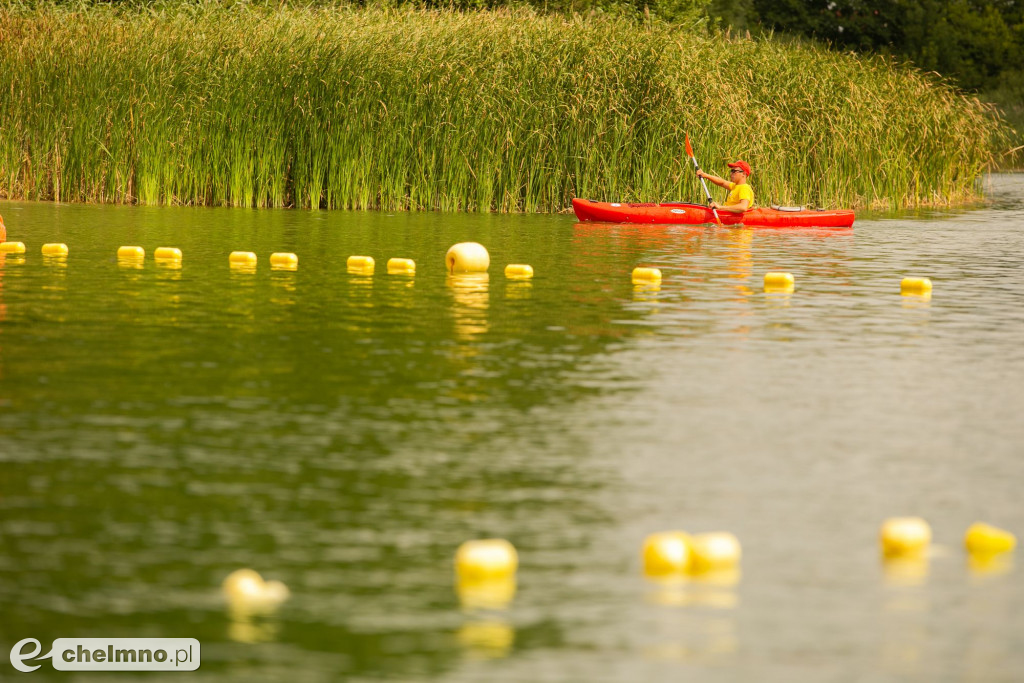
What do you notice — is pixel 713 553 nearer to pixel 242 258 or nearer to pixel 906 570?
pixel 906 570

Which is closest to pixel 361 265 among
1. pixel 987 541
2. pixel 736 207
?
pixel 736 207

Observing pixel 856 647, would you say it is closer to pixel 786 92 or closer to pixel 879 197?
pixel 786 92

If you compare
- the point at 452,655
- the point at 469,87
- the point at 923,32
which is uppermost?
the point at 923,32

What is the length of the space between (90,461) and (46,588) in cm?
140

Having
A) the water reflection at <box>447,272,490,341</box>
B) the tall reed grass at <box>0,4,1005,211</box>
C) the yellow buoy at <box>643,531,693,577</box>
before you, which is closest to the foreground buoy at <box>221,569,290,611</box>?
the yellow buoy at <box>643,531,693,577</box>

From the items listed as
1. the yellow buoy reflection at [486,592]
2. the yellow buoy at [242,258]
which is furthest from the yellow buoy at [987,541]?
the yellow buoy at [242,258]

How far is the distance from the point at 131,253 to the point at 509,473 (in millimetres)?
9050

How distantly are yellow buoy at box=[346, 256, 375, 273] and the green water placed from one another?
177 centimetres

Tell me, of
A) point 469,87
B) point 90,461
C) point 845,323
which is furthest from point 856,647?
point 469,87

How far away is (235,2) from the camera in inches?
1097

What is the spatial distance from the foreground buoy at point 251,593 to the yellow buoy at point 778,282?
27.0 ft

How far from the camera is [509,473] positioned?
18.0ft

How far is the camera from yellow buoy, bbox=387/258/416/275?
13.0 metres

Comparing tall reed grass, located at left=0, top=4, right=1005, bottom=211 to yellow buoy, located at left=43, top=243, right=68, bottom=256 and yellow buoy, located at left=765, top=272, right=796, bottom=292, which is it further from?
yellow buoy, located at left=765, top=272, right=796, bottom=292
